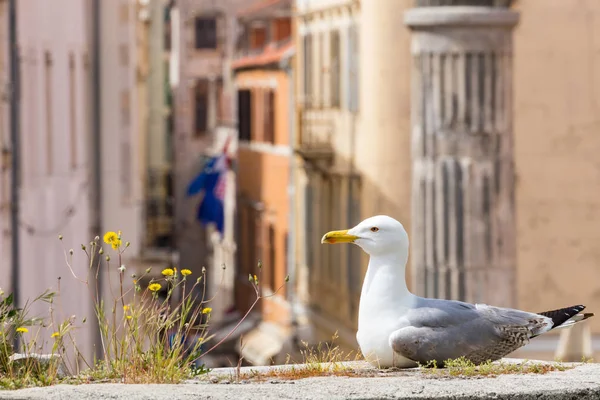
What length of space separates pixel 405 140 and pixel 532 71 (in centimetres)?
271

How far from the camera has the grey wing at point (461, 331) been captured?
698 centimetres

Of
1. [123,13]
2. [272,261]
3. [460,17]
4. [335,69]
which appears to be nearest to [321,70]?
[335,69]

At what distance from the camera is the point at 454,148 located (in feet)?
54.4

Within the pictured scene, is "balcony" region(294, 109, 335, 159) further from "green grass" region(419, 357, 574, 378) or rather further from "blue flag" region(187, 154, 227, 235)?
"green grass" region(419, 357, 574, 378)

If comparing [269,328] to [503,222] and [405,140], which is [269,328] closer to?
[405,140]

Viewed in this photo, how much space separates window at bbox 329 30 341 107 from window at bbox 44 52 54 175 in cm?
1191

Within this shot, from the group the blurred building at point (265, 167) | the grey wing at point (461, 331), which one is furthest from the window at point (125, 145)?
the grey wing at point (461, 331)

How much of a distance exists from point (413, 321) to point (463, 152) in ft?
31.3

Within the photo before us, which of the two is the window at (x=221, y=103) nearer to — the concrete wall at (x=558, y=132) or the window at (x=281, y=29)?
the window at (x=281, y=29)

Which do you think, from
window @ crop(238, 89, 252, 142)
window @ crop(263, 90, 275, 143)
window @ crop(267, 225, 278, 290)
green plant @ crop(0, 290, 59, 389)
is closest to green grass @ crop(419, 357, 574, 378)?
green plant @ crop(0, 290, 59, 389)

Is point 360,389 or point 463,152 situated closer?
point 360,389

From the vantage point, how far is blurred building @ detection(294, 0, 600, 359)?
52.6 ft

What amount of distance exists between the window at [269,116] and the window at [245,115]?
2848 millimetres

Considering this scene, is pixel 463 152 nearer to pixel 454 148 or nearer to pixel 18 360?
pixel 454 148
